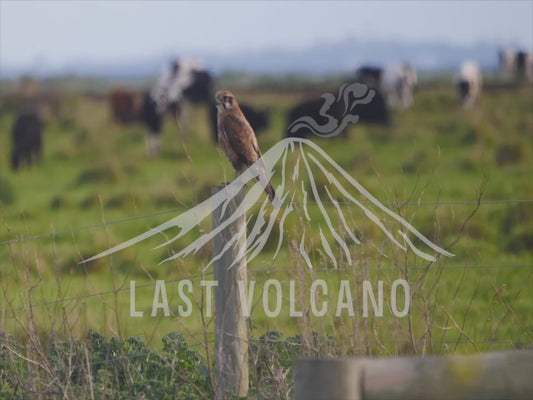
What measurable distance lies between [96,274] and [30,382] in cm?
496

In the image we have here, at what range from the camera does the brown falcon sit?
17.9ft

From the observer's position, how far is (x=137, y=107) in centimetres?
2830

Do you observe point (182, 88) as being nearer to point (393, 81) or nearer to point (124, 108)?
point (124, 108)

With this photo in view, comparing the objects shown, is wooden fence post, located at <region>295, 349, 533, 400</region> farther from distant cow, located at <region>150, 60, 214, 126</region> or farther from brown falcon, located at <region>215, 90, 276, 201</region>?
distant cow, located at <region>150, 60, 214, 126</region>

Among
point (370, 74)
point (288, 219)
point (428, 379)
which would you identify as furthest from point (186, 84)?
point (428, 379)

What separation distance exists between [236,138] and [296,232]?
3.38 ft

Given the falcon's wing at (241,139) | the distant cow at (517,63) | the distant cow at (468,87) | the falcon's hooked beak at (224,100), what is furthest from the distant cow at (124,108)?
the falcon's wing at (241,139)

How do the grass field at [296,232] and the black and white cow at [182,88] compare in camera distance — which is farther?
the black and white cow at [182,88]

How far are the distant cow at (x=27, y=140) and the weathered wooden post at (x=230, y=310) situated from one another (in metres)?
14.9

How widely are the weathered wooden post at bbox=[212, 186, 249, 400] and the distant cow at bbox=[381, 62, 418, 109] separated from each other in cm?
2887

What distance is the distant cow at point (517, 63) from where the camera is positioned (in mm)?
41188

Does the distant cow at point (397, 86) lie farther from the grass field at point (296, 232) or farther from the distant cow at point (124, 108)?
the distant cow at point (124, 108)

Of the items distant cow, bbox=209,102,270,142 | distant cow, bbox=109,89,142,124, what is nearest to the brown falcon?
distant cow, bbox=209,102,270,142

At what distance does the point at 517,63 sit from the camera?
139 ft
